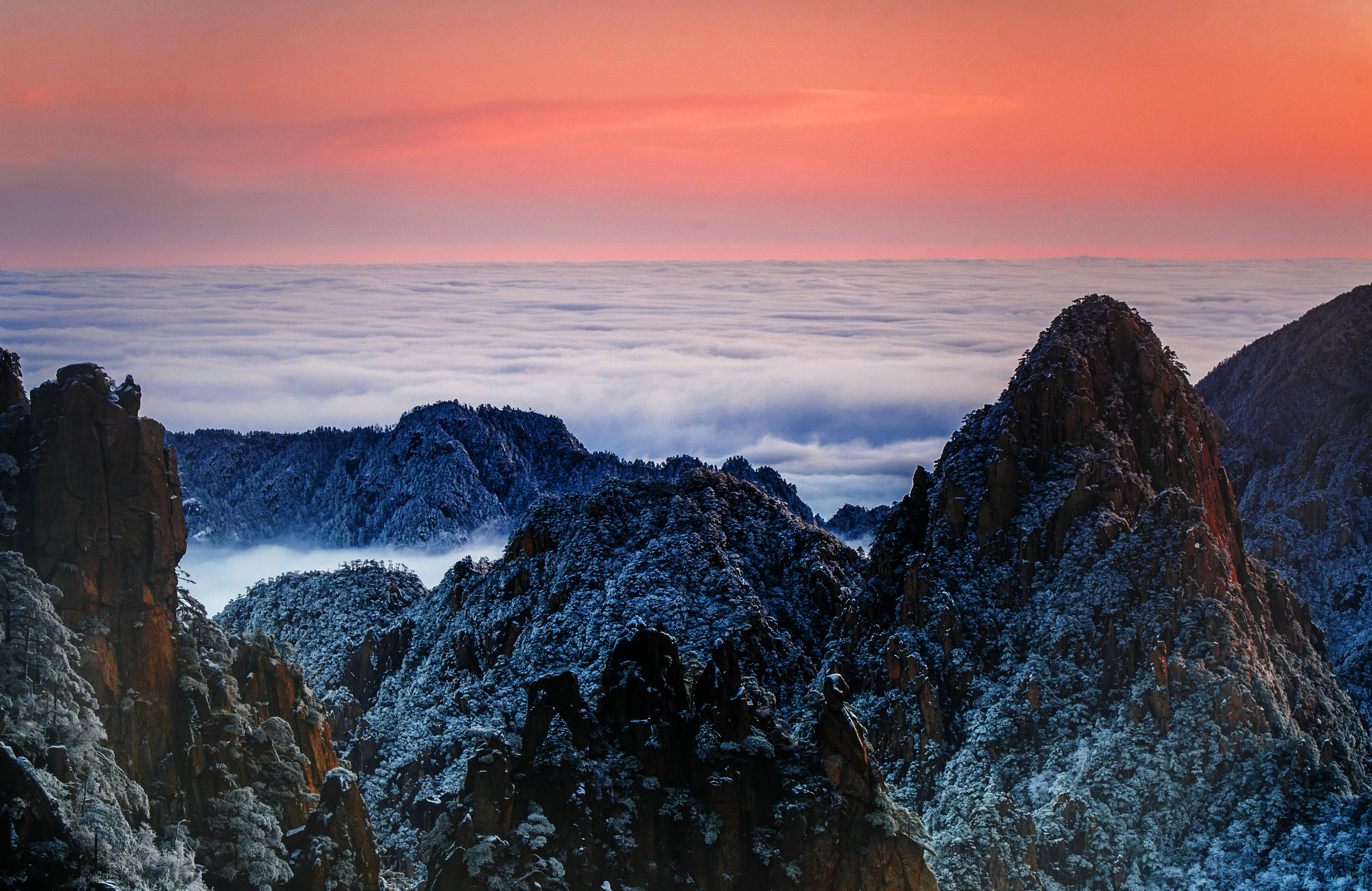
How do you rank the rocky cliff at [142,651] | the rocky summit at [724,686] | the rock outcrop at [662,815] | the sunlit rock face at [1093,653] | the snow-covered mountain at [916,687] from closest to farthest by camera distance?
the rocky cliff at [142,651] < the rocky summit at [724,686] < the rock outcrop at [662,815] < the snow-covered mountain at [916,687] < the sunlit rock face at [1093,653]

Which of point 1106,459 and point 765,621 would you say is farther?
point 765,621

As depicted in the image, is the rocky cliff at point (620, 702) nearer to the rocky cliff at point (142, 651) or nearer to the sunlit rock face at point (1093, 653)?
the rocky cliff at point (142, 651)

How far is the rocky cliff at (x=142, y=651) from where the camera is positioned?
76812mm

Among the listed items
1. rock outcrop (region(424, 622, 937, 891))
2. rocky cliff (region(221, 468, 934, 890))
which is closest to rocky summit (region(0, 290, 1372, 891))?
rock outcrop (region(424, 622, 937, 891))

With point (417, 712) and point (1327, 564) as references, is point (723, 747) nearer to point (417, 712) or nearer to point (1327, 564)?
point (417, 712)

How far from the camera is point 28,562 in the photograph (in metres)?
78.1

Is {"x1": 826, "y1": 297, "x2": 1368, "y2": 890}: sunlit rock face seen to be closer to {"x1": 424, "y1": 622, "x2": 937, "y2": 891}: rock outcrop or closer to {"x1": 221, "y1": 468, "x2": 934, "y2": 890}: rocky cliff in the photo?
{"x1": 221, "y1": 468, "x2": 934, "y2": 890}: rocky cliff

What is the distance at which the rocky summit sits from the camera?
259ft

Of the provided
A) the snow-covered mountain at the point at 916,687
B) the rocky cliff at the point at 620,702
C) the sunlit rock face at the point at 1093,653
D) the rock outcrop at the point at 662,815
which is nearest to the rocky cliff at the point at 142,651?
the rock outcrop at the point at 662,815

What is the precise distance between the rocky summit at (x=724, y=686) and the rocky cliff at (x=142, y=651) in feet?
0.70

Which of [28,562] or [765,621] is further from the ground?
[28,562]

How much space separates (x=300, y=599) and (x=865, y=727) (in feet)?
292

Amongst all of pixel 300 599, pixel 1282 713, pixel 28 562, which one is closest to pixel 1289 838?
pixel 1282 713

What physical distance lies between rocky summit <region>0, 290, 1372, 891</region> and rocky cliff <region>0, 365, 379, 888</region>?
0.21 metres
